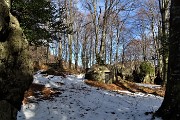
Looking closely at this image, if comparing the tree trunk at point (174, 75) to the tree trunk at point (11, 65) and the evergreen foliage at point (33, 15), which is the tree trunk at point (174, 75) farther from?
the evergreen foliage at point (33, 15)

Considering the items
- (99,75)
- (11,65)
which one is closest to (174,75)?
(11,65)

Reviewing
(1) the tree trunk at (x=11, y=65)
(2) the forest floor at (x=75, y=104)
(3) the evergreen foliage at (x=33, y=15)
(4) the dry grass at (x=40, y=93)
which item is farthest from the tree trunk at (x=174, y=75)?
(3) the evergreen foliage at (x=33, y=15)

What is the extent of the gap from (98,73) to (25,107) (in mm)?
9039

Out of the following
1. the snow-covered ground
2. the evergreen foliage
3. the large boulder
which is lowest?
the snow-covered ground

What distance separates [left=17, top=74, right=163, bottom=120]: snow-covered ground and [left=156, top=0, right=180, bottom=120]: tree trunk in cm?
89

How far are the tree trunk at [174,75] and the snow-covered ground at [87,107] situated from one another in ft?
2.90

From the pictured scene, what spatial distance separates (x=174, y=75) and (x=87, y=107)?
370 cm

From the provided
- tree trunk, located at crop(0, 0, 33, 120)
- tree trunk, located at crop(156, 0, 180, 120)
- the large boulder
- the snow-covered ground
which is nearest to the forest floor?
the snow-covered ground

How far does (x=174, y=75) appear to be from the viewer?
9133 mm

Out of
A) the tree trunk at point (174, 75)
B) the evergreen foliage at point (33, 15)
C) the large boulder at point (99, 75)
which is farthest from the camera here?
the large boulder at point (99, 75)

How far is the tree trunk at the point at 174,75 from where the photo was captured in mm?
9031

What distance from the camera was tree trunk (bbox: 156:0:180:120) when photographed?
356 inches

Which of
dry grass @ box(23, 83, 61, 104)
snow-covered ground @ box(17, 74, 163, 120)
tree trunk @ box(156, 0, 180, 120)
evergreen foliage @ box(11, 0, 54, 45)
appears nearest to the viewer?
tree trunk @ box(156, 0, 180, 120)

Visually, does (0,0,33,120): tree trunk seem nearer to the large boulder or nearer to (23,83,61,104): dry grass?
(23,83,61,104): dry grass
